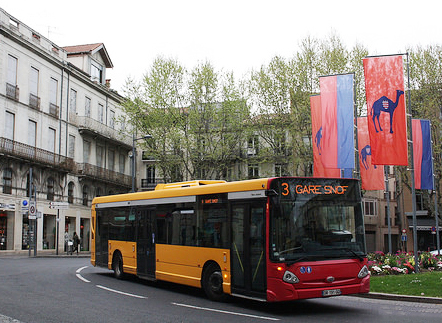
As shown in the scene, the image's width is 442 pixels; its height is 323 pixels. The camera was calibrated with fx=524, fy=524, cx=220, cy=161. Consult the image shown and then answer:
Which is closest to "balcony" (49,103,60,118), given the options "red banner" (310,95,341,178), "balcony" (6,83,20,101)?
"balcony" (6,83,20,101)

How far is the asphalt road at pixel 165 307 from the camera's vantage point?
9.66 metres

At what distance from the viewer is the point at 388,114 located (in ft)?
55.2

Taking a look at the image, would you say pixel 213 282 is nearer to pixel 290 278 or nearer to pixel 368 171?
pixel 290 278

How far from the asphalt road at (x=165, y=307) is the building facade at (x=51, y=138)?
2072 cm

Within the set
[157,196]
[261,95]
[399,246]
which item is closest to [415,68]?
[261,95]

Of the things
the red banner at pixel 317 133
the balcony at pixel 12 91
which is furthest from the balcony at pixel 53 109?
the red banner at pixel 317 133

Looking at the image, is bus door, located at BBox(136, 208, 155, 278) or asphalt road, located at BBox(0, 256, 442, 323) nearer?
asphalt road, located at BBox(0, 256, 442, 323)

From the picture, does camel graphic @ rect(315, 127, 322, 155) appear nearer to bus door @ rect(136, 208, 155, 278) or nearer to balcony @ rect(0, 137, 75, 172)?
bus door @ rect(136, 208, 155, 278)

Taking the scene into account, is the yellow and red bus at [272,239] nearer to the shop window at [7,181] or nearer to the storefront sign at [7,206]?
the storefront sign at [7,206]

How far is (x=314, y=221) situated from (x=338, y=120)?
33.0ft

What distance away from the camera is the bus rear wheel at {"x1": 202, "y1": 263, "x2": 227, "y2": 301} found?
12.0 metres

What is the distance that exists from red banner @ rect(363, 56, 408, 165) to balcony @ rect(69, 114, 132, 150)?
30255 millimetres

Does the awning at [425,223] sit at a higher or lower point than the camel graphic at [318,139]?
lower

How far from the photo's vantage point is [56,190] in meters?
42.1
